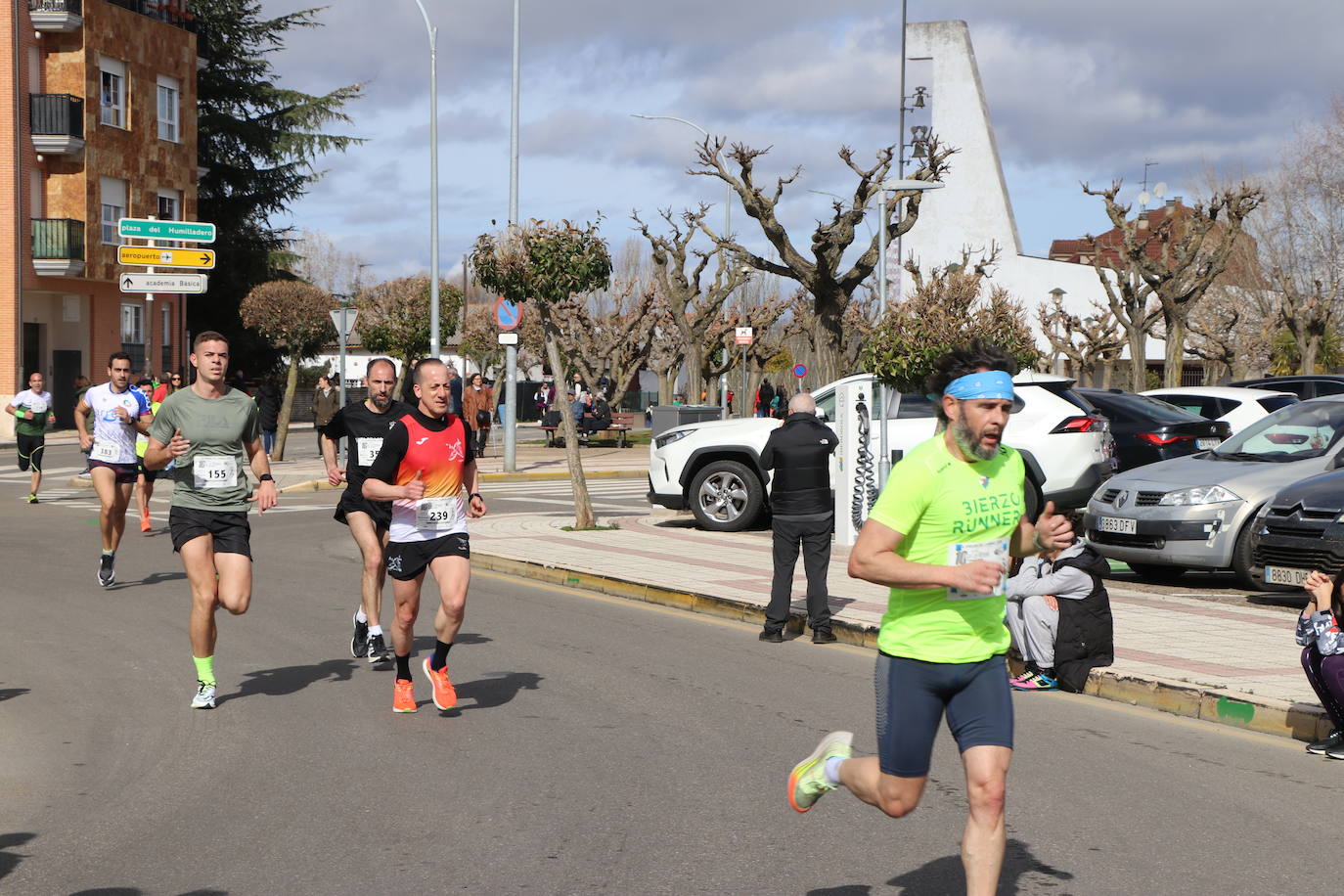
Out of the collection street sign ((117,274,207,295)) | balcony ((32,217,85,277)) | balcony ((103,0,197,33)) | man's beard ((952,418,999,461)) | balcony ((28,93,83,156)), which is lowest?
man's beard ((952,418,999,461))

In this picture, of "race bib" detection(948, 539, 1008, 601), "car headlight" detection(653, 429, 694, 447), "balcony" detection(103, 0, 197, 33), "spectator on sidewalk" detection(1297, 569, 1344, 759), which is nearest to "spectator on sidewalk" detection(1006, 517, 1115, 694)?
"spectator on sidewalk" detection(1297, 569, 1344, 759)

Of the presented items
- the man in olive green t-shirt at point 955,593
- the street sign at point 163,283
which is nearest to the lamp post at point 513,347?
the street sign at point 163,283

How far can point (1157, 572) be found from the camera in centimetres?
1424

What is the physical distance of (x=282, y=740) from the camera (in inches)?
276

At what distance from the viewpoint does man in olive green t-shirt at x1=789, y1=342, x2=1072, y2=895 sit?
425 cm

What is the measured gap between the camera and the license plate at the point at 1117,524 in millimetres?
12664

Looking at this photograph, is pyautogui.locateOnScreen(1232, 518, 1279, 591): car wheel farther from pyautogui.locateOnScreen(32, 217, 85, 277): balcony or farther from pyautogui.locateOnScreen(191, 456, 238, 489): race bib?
pyautogui.locateOnScreen(32, 217, 85, 277): balcony

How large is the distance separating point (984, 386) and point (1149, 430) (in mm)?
13275

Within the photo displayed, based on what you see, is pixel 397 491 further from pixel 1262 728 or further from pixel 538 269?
pixel 538 269

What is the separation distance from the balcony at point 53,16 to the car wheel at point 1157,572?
121 feet

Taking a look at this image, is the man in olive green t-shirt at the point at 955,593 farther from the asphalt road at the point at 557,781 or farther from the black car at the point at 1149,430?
the black car at the point at 1149,430

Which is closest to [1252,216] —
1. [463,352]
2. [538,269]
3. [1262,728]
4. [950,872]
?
[463,352]

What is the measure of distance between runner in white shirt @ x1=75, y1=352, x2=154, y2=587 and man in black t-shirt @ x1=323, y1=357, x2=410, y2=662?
3183 millimetres

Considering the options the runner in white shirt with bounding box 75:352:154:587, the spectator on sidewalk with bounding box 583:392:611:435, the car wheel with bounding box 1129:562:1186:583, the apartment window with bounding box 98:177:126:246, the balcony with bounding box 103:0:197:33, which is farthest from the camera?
the balcony with bounding box 103:0:197:33
